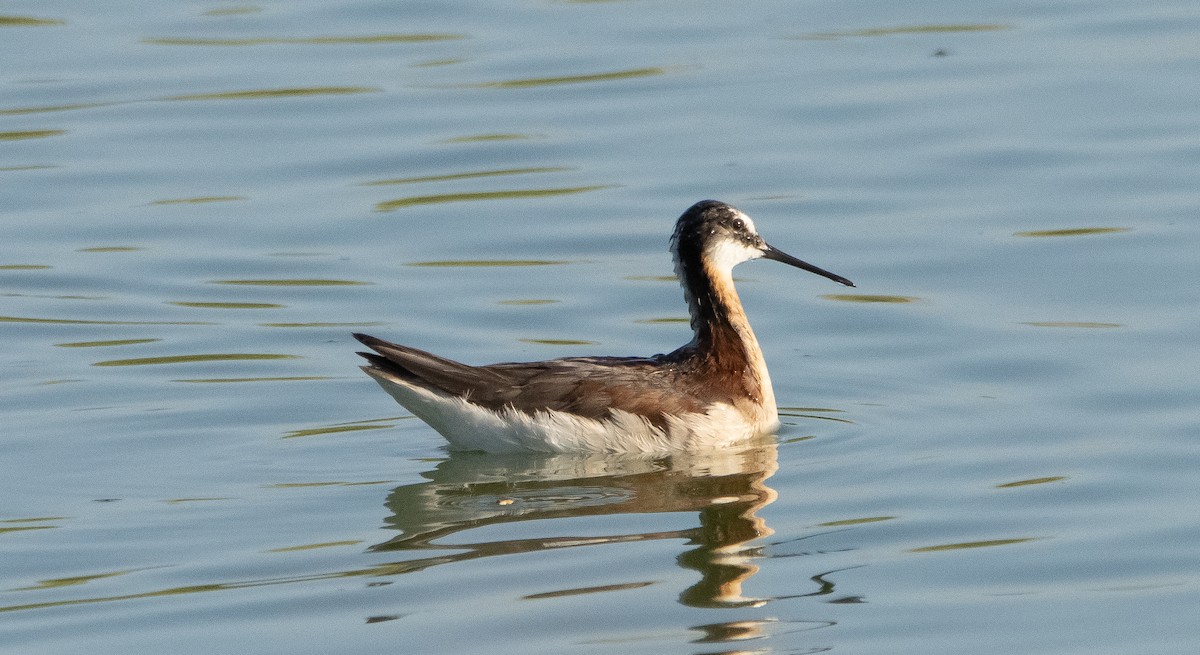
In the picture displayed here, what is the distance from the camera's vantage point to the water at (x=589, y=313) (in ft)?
30.8

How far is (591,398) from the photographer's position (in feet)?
39.7

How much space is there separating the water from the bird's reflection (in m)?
0.03

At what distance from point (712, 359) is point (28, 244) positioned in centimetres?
600

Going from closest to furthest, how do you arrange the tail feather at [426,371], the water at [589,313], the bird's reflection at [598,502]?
the water at [589,313]
the bird's reflection at [598,502]
the tail feather at [426,371]

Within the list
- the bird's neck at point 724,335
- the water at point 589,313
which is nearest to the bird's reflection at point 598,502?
the water at point 589,313

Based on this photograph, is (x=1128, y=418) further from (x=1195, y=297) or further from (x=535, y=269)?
(x=535, y=269)

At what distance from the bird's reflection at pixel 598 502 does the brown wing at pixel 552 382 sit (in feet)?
1.02

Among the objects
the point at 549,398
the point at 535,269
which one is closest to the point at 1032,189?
the point at 535,269

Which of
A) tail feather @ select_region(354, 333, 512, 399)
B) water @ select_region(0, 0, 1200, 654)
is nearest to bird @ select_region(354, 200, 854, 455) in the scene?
tail feather @ select_region(354, 333, 512, 399)

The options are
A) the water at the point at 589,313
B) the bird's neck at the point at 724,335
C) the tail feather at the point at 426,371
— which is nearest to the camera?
the water at the point at 589,313

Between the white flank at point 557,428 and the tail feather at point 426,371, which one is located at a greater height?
the tail feather at point 426,371

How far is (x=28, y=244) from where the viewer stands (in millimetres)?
15883

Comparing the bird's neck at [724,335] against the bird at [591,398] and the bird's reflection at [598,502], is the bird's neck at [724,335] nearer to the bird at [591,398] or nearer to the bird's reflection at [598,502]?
the bird at [591,398]

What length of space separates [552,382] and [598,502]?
1258mm
